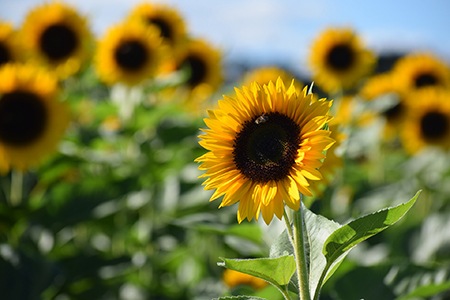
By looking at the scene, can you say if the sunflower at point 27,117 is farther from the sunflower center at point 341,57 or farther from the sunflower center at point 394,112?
the sunflower center at point 394,112

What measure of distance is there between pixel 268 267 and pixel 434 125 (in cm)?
327

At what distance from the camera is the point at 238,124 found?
4.75 ft

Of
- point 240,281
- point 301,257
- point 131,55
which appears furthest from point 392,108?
point 301,257

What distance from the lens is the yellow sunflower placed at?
13.8 feet

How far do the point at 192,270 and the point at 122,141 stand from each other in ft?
2.44

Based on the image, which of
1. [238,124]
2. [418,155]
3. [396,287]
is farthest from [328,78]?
[238,124]

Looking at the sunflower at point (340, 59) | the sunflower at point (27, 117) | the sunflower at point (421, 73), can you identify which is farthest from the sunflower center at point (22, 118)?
the sunflower at point (421, 73)

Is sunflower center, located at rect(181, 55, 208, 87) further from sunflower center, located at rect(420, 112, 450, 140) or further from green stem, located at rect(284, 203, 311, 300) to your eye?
green stem, located at rect(284, 203, 311, 300)

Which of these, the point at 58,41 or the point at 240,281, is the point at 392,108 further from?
the point at 240,281

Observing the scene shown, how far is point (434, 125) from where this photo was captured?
432 cm

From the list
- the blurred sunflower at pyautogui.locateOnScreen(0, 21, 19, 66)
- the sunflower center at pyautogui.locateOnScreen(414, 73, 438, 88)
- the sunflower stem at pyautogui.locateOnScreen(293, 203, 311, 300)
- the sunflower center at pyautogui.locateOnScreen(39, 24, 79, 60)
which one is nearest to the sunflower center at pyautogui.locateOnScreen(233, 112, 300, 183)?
the sunflower stem at pyautogui.locateOnScreen(293, 203, 311, 300)

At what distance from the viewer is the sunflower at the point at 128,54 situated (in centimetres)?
400

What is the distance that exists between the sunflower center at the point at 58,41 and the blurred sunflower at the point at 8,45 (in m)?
0.20

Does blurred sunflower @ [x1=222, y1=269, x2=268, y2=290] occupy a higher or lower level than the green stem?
lower
